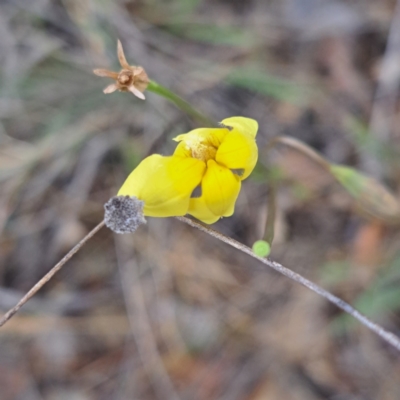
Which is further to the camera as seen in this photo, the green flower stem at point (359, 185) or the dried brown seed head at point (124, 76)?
the green flower stem at point (359, 185)

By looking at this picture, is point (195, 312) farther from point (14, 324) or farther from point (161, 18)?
point (161, 18)

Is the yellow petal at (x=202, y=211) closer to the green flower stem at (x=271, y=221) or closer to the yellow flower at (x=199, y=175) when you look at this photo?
the yellow flower at (x=199, y=175)

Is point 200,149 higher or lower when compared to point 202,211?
higher

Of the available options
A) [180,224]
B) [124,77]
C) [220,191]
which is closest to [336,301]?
[220,191]

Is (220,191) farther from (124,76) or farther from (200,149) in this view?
(124,76)

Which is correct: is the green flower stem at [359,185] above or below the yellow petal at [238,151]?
above

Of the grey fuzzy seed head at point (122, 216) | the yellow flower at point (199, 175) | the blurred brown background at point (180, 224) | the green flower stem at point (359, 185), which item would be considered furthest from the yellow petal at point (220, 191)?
the blurred brown background at point (180, 224)
